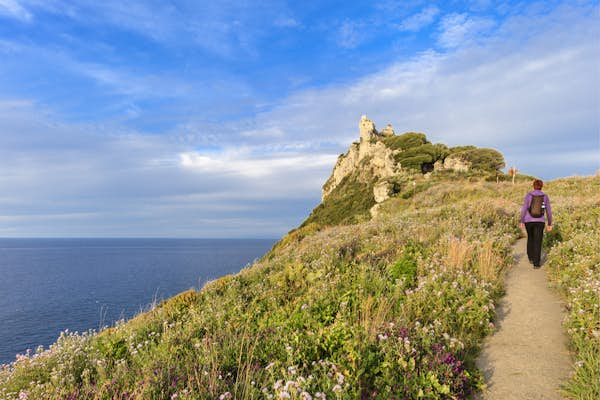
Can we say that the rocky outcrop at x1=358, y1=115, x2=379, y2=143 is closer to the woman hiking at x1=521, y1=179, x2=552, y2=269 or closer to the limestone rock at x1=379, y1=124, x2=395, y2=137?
the limestone rock at x1=379, y1=124, x2=395, y2=137

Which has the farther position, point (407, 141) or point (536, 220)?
point (407, 141)

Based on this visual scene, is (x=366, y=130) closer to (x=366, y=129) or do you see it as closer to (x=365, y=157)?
(x=366, y=129)

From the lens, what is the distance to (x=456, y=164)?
6056cm

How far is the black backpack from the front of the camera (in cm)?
913

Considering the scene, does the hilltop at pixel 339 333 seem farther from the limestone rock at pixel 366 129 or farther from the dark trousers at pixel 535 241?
the limestone rock at pixel 366 129

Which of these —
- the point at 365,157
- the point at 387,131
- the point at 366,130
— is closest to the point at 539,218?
the point at 365,157

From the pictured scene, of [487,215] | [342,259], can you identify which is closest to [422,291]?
[342,259]

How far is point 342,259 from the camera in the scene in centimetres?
904

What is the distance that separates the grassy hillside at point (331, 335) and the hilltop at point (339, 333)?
0.03 metres

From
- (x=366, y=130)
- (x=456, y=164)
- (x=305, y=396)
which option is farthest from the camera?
(x=366, y=130)

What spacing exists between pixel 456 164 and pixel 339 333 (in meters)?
63.1

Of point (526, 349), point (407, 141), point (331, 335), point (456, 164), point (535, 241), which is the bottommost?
point (526, 349)

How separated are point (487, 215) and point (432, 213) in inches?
96.2

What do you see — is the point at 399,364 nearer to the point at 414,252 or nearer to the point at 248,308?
the point at 248,308
